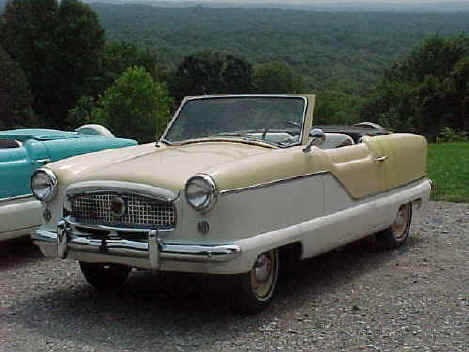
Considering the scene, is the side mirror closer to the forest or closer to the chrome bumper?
the chrome bumper

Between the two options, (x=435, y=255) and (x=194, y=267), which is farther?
(x=435, y=255)

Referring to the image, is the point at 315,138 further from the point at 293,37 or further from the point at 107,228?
the point at 293,37

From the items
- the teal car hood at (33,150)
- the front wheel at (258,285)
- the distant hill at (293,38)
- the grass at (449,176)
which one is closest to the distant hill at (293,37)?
the distant hill at (293,38)

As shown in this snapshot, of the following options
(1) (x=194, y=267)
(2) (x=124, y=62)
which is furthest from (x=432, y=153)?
(2) (x=124, y=62)

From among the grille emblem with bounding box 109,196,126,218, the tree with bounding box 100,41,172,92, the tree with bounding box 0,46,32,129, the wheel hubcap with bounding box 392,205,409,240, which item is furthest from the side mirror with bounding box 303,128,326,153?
the tree with bounding box 100,41,172,92

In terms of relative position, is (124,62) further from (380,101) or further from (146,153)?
(146,153)

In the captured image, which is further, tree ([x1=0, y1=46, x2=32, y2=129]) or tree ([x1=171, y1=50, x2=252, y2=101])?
tree ([x1=171, y1=50, x2=252, y2=101])

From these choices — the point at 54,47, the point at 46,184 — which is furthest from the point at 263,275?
the point at 54,47

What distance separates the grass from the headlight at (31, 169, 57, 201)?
20.3ft

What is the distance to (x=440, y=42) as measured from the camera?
6462cm

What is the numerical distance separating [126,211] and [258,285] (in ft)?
3.34

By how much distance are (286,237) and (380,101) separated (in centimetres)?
6449

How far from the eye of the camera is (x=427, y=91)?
49.7m

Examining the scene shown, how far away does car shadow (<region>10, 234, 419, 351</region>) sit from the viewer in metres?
4.97
